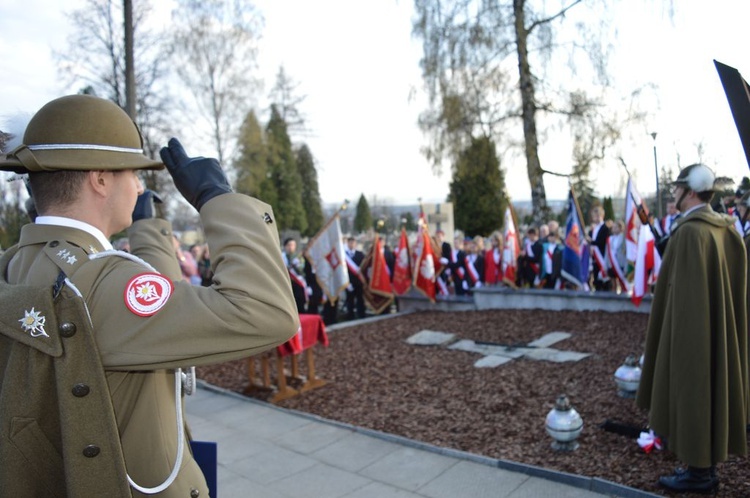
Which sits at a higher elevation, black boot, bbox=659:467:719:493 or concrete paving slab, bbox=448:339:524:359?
black boot, bbox=659:467:719:493

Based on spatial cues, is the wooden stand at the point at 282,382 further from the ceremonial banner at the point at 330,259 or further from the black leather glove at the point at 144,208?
the black leather glove at the point at 144,208

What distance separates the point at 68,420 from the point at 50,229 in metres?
0.49

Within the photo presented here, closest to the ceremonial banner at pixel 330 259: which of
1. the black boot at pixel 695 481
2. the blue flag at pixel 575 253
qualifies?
the blue flag at pixel 575 253

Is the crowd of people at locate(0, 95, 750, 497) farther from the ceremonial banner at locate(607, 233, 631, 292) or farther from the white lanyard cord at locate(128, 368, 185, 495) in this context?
the ceremonial banner at locate(607, 233, 631, 292)

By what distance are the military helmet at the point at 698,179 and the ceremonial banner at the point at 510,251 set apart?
8470mm

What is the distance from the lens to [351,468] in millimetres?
4543

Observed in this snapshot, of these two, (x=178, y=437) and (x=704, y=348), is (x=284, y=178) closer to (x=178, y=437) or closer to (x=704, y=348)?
(x=704, y=348)

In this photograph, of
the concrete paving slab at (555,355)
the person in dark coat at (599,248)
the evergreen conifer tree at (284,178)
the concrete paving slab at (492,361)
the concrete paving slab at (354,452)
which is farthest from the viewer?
the evergreen conifer tree at (284,178)

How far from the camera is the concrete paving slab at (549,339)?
8260 millimetres

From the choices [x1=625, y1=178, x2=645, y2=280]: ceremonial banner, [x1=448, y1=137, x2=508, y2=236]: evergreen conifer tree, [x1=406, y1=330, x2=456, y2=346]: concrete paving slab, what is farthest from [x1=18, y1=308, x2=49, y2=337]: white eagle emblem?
[x1=448, y1=137, x2=508, y2=236]: evergreen conifer tree

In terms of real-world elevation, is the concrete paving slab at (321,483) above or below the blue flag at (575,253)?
below

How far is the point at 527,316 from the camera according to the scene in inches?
408

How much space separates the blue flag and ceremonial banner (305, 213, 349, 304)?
453 centimetres

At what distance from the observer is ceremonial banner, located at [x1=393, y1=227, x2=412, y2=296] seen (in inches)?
517
